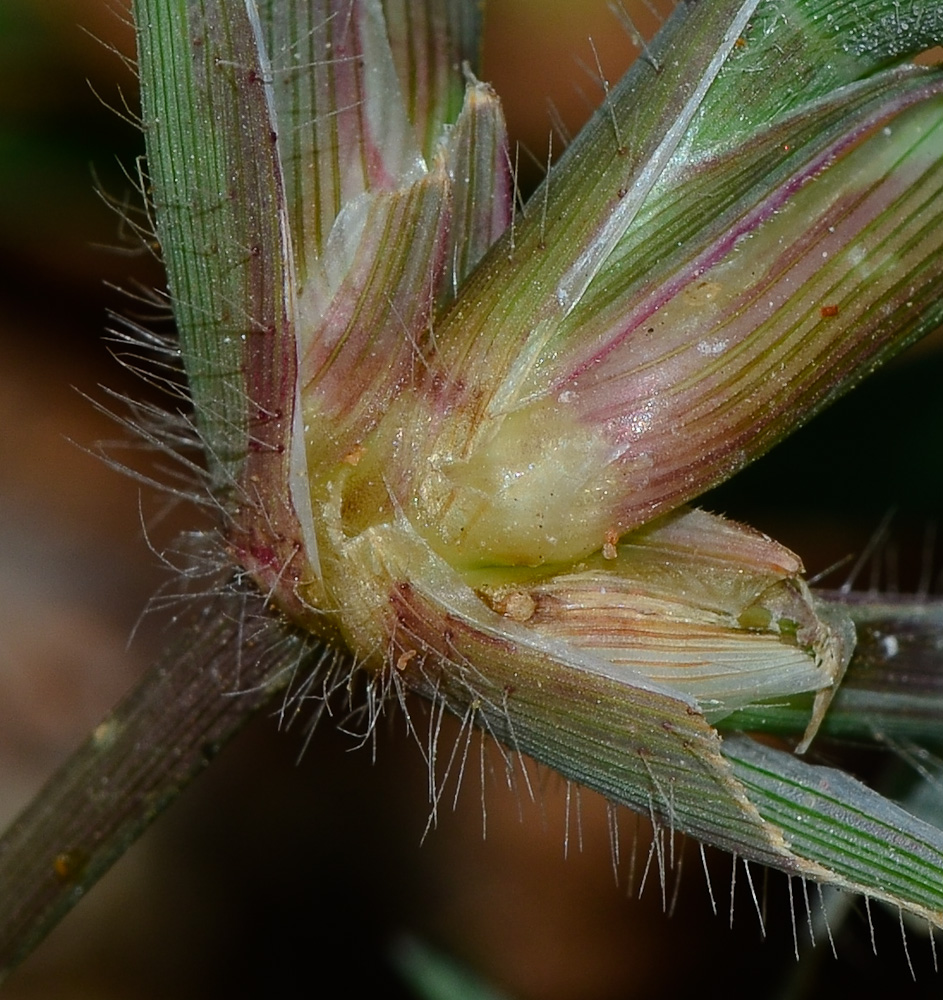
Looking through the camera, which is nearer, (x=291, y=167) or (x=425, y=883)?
(x=291, y=167)

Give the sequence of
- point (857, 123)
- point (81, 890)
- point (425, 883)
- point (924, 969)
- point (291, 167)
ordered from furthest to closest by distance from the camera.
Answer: point (425, 883) < point (924, 969) < point (81, 890) < point (291, 167) < point (857, 123)

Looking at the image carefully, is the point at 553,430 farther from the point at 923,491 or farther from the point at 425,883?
the point at 425,883

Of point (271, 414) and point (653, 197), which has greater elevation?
point (653, 197)

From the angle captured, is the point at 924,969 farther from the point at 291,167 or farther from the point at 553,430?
the point at 291,167

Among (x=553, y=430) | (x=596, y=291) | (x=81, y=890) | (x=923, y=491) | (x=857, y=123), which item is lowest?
(x=81, y=890)

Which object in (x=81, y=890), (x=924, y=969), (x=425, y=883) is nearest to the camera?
(x=81, y=890)

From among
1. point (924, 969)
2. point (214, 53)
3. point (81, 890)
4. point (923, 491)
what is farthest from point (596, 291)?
point (924, 969)
